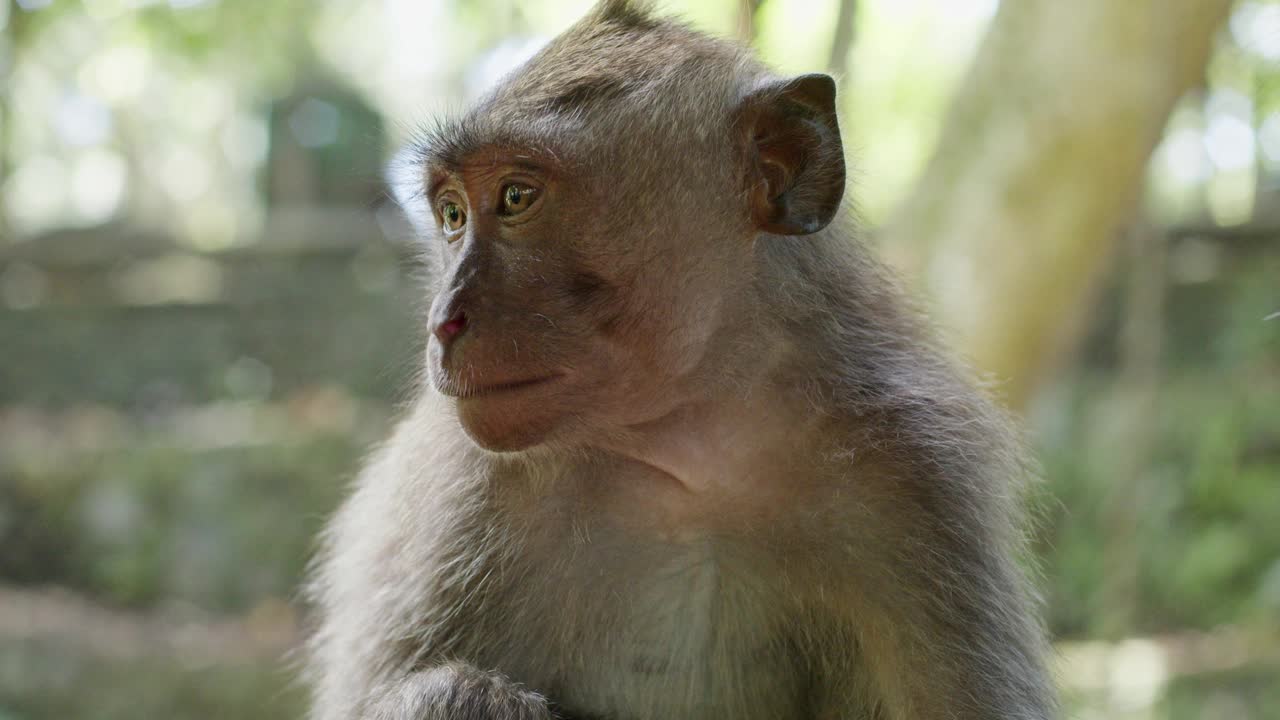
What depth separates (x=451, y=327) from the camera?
286cm

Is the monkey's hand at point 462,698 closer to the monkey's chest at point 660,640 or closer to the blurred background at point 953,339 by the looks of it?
the monkey's chest at point 660,640

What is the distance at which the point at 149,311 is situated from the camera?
13.2 m

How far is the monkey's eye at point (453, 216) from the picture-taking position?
328cm

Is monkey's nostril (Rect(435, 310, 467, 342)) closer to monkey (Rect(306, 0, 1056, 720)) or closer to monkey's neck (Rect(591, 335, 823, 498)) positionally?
monkey (Rect(306, 0, 1056, 720))

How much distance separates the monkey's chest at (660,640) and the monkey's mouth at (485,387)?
589 mm

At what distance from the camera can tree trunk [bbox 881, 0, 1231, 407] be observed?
590 centimetres

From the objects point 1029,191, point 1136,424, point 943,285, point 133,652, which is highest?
point 1029,191

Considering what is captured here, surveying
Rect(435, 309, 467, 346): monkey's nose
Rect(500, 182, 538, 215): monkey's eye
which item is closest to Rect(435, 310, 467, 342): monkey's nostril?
Rect(435, 309, 467, 346): monkey's nose

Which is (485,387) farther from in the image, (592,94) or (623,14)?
(623,14)

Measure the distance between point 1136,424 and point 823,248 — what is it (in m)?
5.36

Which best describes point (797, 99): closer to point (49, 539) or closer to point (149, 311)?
point (49, 539)

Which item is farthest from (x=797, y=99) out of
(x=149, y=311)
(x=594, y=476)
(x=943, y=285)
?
(x=149, y=311)

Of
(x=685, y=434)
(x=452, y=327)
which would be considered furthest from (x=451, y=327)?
(x=685, y=434)

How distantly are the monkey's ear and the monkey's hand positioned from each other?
4.32 ft
